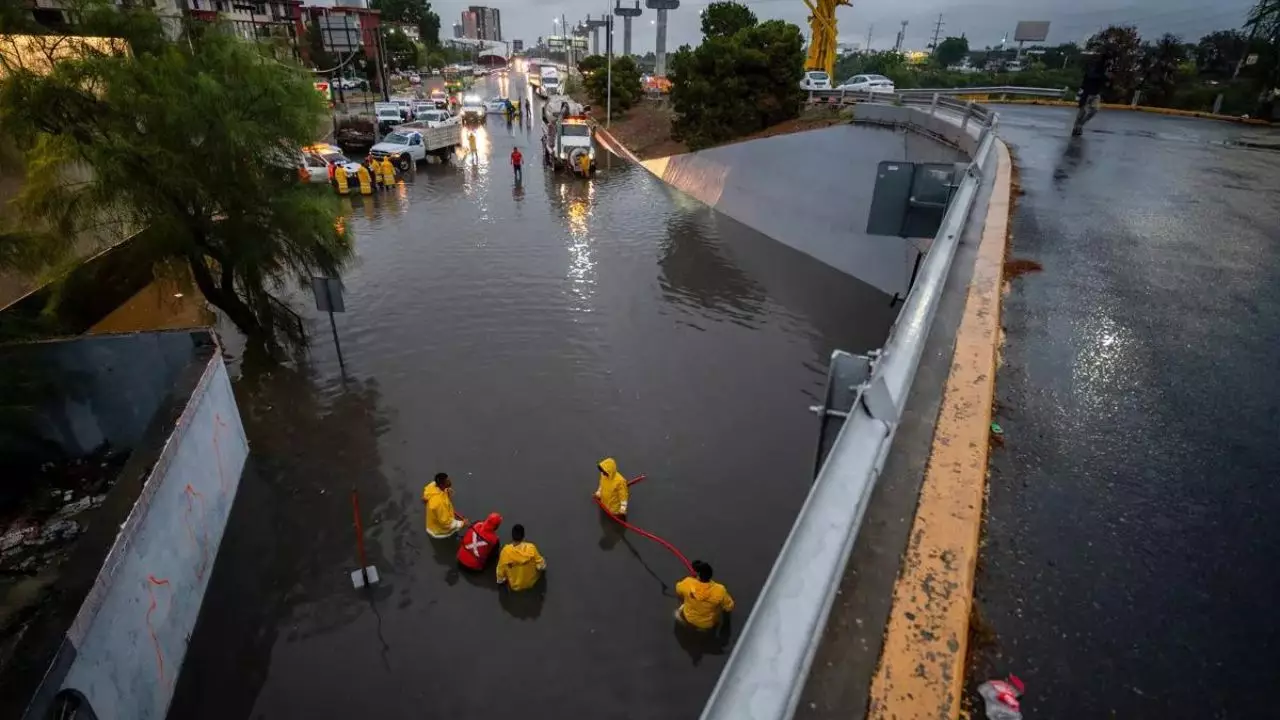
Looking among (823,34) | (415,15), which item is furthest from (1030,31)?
(415,15)

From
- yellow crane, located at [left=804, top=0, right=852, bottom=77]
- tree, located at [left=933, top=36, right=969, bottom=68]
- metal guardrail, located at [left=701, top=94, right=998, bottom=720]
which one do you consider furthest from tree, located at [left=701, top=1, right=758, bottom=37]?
tree, located at [left=933, top=36, right=969, bottom=68]

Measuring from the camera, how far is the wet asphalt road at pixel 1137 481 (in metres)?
2.14

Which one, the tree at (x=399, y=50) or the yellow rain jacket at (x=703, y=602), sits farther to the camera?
the tree at (x=399, y=50)

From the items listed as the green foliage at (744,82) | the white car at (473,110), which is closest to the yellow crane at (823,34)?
the green foliage at (744,82)

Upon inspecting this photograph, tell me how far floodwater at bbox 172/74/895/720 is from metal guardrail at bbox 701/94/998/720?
481cm

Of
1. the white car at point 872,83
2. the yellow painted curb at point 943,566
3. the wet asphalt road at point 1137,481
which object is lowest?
the wet asphalt road at point 1137,481

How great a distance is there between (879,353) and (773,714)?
5.90 feet

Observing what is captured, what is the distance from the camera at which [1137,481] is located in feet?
10.3

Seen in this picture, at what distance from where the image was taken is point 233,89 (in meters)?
10.1

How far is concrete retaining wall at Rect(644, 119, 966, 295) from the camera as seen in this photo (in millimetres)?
16188

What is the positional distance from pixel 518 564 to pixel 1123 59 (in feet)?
111

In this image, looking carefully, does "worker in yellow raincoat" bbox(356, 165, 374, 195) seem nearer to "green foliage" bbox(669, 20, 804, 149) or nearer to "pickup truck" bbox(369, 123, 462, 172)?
"pickup truck" bbox(369, 123, 462, 172)

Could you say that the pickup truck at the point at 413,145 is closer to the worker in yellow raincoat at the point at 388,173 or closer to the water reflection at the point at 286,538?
the worker in yellow raincoat at the point at 388,173

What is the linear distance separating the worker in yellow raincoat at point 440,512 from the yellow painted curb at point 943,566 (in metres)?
6.07
